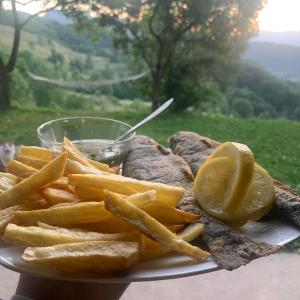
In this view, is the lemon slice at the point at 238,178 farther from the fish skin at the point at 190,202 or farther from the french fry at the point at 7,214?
the french fry at the point at 7,214

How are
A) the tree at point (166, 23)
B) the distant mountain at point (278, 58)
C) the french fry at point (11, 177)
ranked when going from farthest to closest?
1. the tree at point (166, 23)
2. the distant mountain at point (278, 58)
3. the french fry at point (11, 177)

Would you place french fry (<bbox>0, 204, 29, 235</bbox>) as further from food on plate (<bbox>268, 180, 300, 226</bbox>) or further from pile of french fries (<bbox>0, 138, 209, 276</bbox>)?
food on plate (<bbox>268, 180, 300, 226</bbox>)

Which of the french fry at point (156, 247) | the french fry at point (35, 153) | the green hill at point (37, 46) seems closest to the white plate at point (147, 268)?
the french fry at point (156, 247)

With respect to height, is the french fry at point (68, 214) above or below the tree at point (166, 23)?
below

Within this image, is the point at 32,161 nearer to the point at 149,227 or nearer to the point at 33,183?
the point at 33,183

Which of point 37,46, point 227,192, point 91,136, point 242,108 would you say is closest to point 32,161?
point 91,136

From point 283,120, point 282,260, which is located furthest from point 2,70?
point 282,260

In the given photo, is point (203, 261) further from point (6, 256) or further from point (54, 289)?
point (54, 289)

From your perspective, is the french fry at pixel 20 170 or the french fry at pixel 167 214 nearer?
the french fry at pixel 167 214
